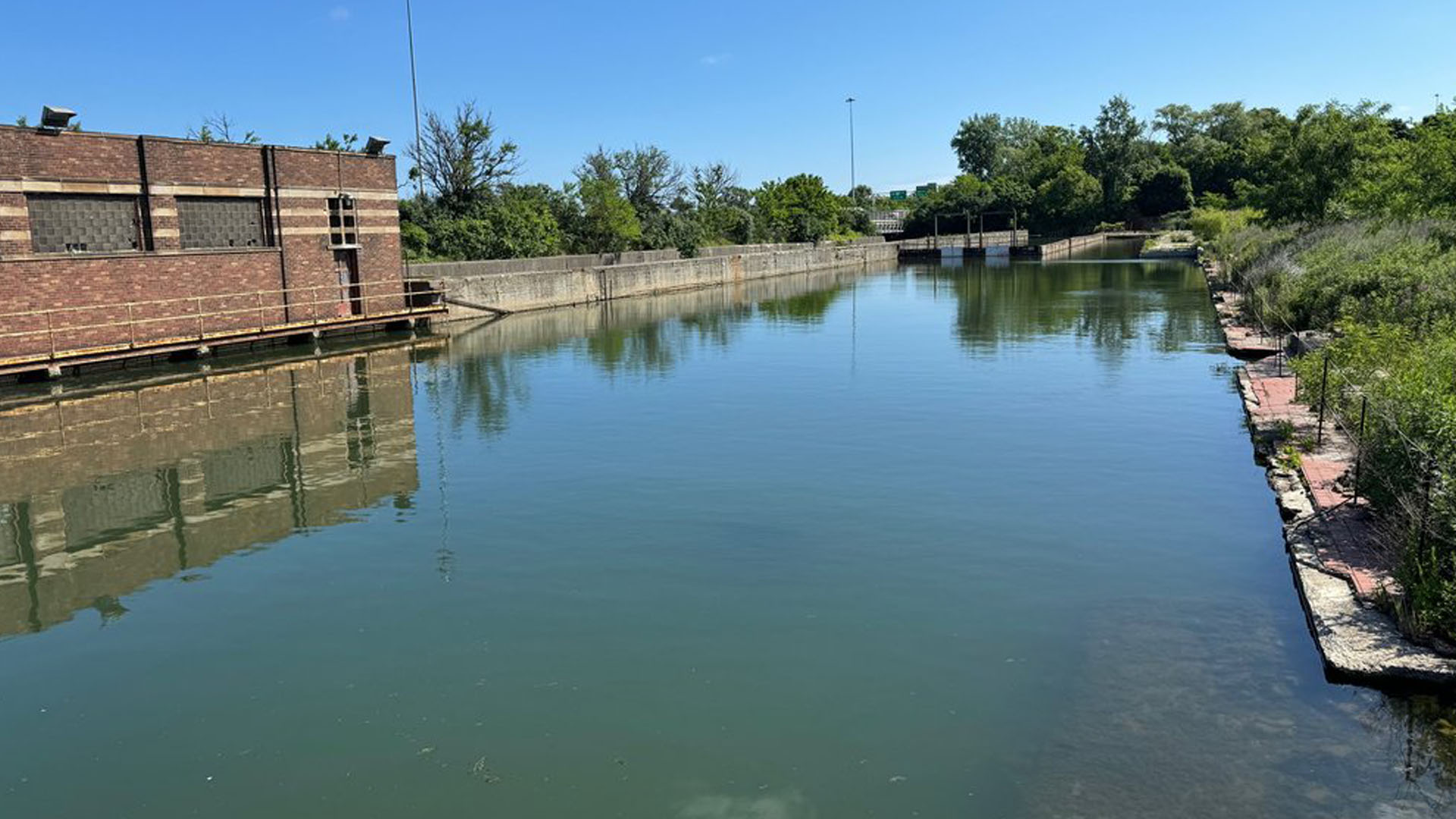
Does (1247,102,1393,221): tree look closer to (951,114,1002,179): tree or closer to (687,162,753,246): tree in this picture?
(687,162,753,246): tree

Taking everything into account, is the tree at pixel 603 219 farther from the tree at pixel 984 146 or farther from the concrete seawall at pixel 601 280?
the tree at pixel 984 146

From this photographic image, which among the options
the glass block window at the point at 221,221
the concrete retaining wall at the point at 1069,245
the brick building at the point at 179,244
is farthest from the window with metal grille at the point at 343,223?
the concrete retaining wall at the point at 1069,245

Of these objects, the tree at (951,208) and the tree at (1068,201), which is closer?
the tree at (1068,201)

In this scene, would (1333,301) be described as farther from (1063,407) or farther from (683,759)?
(683,759)

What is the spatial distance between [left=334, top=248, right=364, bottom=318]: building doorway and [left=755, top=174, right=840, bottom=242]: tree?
49388mm

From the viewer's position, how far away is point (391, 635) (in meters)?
9.36

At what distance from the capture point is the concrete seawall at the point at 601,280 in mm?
40812

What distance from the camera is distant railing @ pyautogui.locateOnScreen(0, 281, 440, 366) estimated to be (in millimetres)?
25766

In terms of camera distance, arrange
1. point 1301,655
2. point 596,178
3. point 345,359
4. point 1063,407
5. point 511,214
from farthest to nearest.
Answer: point 596,178, point 511,214, point 345,359, point 1063,407, point 1301,655

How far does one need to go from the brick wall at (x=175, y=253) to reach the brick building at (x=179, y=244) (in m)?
0.04

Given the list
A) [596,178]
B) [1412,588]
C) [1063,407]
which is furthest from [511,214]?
[1412,588]

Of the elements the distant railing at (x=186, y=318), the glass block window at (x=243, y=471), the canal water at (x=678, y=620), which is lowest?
the canal water at (x=678, y=620)

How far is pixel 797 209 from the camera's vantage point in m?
84.8

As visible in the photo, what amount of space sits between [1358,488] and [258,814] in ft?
32.8
